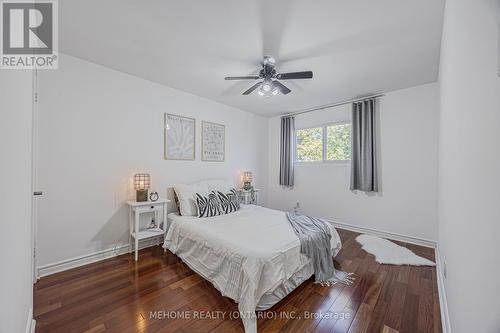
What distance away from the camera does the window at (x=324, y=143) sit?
3.92 m

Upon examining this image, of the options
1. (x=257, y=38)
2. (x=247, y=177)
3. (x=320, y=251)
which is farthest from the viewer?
(x=247, y=177)

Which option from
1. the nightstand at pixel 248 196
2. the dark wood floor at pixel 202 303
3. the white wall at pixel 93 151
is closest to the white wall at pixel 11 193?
the dark wood floor at pixel 202 303

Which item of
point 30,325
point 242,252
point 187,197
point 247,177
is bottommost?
point 30,325

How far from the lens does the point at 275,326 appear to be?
1.52 m

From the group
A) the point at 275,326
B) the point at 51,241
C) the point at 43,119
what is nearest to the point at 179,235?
the point at 51,241

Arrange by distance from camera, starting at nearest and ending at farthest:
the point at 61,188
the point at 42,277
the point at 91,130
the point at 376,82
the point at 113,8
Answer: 1. the point at 113,8
2. the point at 42,277
3. the point at 61,188
4. the point at 91,130
5. the point at 376,82

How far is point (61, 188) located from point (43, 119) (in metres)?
0.79

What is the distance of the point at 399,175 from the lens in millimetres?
3299

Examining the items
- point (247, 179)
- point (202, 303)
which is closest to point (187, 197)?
point (202, 303)

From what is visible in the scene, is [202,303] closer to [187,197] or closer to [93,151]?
[187,197]

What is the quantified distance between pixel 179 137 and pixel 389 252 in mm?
3670

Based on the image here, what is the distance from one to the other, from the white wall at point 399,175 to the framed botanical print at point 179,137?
9.02 feet

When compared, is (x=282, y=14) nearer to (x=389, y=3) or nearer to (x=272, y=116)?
(x=389, y=3)

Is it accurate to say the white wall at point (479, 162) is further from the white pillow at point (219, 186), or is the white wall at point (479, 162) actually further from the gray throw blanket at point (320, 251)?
the white pillow at point (219, 186)
